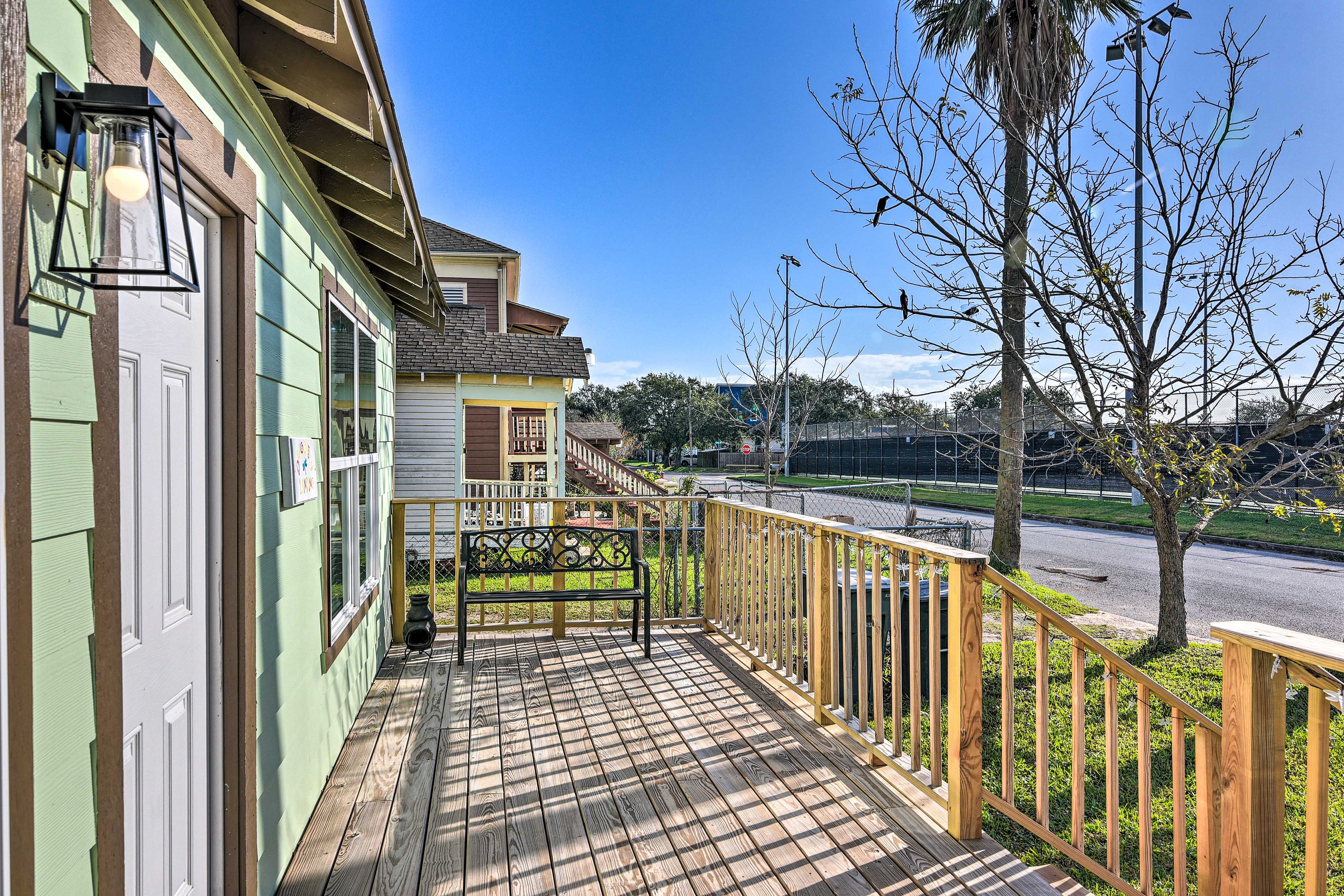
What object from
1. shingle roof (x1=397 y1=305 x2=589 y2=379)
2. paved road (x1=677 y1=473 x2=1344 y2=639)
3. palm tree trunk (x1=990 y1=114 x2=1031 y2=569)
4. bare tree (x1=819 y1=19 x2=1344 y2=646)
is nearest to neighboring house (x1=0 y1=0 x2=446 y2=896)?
bare tree (x1=819 y1=19 x2=1344 y2=646)

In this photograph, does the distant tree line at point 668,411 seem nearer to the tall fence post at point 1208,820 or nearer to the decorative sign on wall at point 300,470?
the decorative sign on wall at point 300,470

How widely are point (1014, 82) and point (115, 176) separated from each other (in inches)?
185

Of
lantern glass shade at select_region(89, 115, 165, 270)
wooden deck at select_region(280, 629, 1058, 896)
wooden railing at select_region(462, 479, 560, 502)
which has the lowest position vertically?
wooden deck at select_region(280, 629, 1058, 896)

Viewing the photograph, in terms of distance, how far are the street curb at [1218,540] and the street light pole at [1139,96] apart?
6062mm

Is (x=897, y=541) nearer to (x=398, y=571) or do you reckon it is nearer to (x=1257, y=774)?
(x=1257, y=774)

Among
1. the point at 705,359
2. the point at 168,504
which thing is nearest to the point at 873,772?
the point at 168,504

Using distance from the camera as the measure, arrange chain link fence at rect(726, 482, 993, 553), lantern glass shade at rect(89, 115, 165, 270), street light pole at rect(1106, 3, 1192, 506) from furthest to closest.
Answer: chain link fence at rect(726, 482, 993, 553)
street light pole at rect(1106, 3, 1192, 506)
lantern glass shade at rect(89, 115, 165, 270)

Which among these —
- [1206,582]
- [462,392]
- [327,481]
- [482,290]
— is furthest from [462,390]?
[1206,582]

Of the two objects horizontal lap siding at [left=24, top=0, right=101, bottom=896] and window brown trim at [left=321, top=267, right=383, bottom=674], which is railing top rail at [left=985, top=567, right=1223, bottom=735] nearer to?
horizontal lap siding at [left=24, top=0, right=101, bottom=896]

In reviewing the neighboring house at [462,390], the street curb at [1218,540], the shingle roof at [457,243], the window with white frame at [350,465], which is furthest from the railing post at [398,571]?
the street curb at [1218,540]

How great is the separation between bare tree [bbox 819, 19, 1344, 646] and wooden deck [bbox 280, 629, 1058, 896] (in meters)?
2.83

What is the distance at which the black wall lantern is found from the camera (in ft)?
3.37

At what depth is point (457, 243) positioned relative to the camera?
12875 millimetres

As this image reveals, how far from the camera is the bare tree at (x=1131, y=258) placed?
14.3 ft
